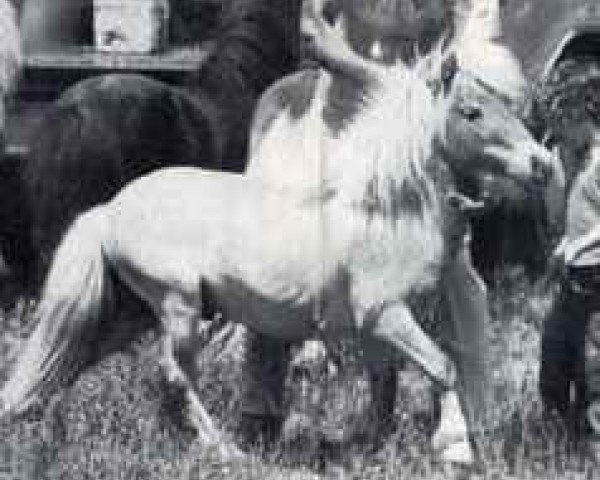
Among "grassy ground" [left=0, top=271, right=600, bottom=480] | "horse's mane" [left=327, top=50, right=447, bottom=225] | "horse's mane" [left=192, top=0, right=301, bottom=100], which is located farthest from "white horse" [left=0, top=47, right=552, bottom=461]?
"horse's mane" [left=192, top=0, right=301, bottom=100]

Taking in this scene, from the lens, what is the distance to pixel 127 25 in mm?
4785

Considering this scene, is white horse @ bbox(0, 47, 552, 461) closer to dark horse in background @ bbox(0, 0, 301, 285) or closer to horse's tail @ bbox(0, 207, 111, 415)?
horse's tail @ bbox(0, 207, 111, 415)

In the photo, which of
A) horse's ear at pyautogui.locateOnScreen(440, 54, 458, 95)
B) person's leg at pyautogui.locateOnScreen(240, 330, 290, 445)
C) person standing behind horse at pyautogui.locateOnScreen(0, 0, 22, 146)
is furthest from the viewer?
person standing behind horse at pyautogui.locateOnScreen(0, 0, 22, 146)

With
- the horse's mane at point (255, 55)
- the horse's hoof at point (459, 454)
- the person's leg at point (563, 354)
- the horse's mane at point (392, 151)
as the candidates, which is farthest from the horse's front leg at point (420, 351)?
the horse's mane at point (255, 55)

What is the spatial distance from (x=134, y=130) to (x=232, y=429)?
29.9 inches

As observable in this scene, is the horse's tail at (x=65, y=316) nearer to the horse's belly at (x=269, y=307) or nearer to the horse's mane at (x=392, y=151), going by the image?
the horse's belly at (x=269, y=307)

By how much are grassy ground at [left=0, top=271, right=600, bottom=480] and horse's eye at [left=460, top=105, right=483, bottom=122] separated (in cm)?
60

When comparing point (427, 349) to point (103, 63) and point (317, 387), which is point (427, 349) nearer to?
point (317, 387)

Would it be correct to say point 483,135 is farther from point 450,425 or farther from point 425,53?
point 450,425

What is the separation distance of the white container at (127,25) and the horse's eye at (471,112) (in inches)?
36.4

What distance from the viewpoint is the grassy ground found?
437 cm

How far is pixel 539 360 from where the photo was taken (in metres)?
4.66

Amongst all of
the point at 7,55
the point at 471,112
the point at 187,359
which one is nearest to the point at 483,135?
the point at 471,112

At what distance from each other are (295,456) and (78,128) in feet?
3.08
